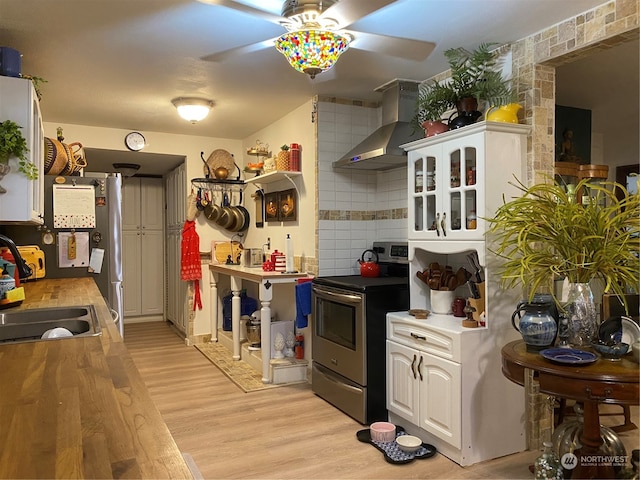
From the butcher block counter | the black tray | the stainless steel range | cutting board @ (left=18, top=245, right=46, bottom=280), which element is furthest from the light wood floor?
the butcher block counter

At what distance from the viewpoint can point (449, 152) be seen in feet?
9.55

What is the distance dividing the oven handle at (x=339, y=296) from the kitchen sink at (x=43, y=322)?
5.35 feet

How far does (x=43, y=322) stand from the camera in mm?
2041

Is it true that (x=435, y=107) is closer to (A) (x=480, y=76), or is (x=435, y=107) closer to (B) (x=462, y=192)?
(A) (x=480, y=76)

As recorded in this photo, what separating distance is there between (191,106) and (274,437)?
265cm

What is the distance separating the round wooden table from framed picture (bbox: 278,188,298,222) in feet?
8.19

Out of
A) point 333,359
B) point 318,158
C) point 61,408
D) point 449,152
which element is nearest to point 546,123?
point 449,152

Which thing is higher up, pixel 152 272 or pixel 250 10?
pixel 250 10

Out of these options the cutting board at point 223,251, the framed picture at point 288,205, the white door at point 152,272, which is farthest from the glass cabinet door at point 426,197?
the white door at point 152,272

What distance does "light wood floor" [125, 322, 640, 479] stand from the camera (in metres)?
2.58

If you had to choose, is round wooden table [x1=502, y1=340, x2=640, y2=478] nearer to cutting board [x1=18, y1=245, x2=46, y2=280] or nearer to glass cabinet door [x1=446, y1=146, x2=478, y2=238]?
glass cabinet door [x1=446, y1=146, x2=478, y2=238]

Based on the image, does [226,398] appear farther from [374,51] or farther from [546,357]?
[374,51]

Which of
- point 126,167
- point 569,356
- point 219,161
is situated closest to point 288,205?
point 219,161

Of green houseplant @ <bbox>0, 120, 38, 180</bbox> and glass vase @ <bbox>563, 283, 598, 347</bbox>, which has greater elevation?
green houseplant @ <bbox>0, 120, 38, 180</bbox>
